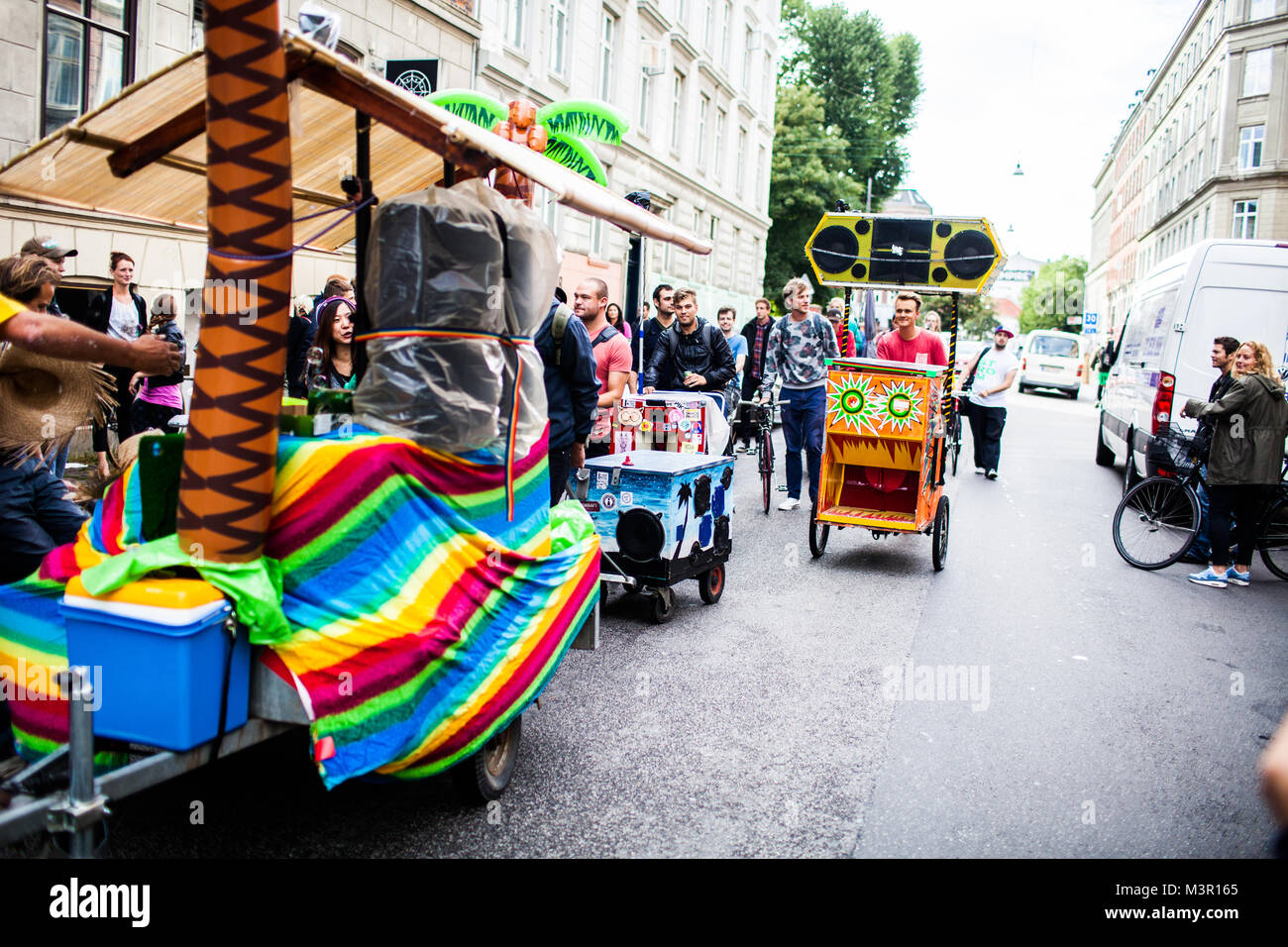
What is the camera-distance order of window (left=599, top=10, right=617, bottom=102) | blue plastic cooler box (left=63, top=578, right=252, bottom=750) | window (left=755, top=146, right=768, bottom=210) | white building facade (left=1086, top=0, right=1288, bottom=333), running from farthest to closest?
white building facade (left=1086, top=0, right=1288, bottom=333), window (left=755, top=146, right=768, bottom=210), window (left=599, top=10, right=617, bottom=102), blue plastic cooler box (left=63, top=578, right=252, bottom=750)

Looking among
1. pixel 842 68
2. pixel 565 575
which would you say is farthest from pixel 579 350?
pixel 842 68

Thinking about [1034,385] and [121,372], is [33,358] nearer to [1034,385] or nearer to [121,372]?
[121,372]

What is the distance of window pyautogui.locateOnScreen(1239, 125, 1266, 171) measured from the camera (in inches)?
2018

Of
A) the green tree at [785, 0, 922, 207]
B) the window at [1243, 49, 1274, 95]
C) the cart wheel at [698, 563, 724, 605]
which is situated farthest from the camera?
the green tree at [785, 0, 922, 207]

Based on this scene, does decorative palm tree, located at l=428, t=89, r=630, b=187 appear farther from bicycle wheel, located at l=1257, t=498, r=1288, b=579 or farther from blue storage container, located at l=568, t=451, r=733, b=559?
bicycle wheel, located at l=1257, t=498, r=1288, b=579

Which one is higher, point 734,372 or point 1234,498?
point 734,372

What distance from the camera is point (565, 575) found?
13.7ft

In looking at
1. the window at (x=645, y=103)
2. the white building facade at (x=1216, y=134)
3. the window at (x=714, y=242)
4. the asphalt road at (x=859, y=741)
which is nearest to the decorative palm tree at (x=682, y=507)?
the asphalt road at (x=859, y=741)

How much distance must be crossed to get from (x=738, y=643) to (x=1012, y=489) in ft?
26.4

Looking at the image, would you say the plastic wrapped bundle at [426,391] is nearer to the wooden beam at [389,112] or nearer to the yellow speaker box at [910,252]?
the wooden beam at [389,112]

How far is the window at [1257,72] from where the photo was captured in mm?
51031

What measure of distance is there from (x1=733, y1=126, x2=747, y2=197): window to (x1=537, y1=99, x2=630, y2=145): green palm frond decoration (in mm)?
30137

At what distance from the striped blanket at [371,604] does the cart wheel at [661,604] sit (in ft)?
9.59

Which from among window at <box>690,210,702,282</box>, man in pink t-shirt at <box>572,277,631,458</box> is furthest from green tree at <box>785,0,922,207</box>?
man in pink t-shirt at <box>572,277,631,458</box>
